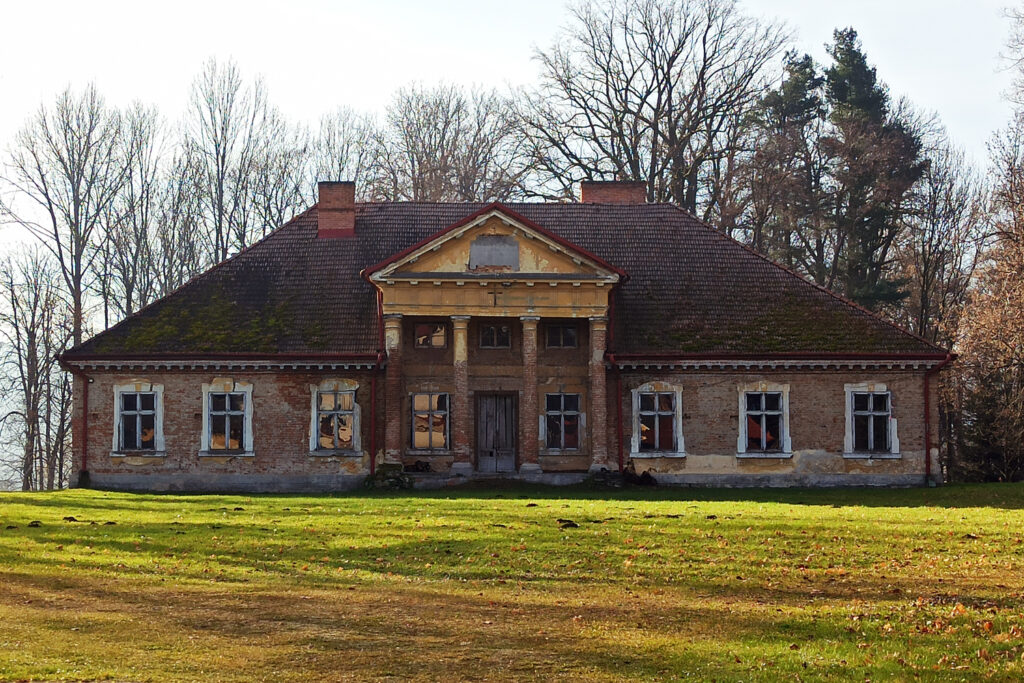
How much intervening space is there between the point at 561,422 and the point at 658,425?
2469 mm

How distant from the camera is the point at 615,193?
34.3 m

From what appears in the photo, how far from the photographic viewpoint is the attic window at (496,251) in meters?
27.9

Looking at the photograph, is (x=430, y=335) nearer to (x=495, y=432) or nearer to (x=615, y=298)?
(x=495, y=432)

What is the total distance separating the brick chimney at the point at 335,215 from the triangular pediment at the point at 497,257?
509 cm

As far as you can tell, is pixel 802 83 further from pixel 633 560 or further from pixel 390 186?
pixel 633 560

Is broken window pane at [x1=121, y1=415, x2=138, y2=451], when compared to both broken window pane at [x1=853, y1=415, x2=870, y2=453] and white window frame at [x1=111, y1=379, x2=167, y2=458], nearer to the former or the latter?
white window frame at [x1=111, y1=379, x2=167, y2=458]

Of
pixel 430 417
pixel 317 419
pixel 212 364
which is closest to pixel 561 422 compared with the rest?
pixel 430 417

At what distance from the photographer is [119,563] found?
15.0 m

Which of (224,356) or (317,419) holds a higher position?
(224,356)

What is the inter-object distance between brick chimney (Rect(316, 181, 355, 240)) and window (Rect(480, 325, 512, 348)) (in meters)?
5.44

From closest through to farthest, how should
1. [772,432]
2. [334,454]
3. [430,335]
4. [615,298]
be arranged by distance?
[334,454]
[772,432]
[430,335]
[615,298]

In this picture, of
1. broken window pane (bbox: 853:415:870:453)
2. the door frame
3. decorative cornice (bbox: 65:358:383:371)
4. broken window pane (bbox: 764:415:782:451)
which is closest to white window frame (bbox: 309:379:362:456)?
decorative cornice (bbox: 65:358:383:371)

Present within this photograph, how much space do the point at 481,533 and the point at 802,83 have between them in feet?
118

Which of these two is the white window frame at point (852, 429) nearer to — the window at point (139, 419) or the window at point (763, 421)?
the window at point (763, 421)
